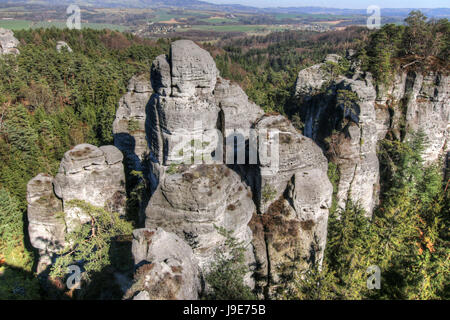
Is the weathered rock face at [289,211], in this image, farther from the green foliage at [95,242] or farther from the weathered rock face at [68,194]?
the weathered rock face at [68,194]

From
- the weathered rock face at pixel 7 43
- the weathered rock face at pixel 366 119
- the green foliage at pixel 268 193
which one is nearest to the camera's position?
the green foliage at pixel 268 193

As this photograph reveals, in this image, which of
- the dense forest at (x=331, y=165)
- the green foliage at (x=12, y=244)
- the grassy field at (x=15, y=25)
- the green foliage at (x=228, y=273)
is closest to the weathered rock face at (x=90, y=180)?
the dense forest at (x=331, y=165)

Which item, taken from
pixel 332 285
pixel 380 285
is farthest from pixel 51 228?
pixel 380 285

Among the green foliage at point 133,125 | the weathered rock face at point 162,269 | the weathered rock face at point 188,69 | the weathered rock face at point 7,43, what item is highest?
the weathered rock face at point 7,43

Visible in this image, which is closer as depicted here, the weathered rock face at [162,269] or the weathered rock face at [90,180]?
the weathered rock face at [162,269]

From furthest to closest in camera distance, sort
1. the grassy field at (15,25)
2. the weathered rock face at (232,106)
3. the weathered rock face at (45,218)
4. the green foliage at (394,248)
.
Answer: the grassy field at (15,25)
the weathered rock face at (232,106)
the weathered rock face at (45,218)
the green foliage at (394,248)

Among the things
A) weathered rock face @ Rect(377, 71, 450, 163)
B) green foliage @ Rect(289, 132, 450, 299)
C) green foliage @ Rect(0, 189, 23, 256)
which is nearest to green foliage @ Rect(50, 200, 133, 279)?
green foliage @ Rect(289, 132, 450, 299)

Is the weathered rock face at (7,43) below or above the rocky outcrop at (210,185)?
above

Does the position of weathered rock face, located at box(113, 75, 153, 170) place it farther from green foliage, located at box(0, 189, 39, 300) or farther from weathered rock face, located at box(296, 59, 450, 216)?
weathered rock face, located at box(296, 59, 450, 216)
